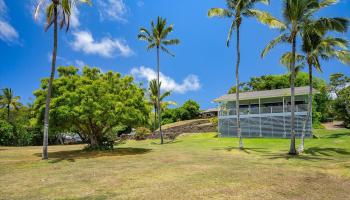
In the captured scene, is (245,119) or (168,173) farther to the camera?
(245,119)

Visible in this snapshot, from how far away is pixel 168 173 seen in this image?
14383 millimetres

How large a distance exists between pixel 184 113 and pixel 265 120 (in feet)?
109

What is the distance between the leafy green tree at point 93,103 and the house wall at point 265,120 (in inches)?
663

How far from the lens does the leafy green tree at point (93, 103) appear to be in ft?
78.6

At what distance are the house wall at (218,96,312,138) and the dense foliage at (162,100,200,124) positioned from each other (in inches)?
1054

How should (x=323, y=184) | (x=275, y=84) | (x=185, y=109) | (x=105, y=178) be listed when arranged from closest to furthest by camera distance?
(x=323, y=184) < (x=105, y=178) < (x=275, y=84) < (x=185, y=109)

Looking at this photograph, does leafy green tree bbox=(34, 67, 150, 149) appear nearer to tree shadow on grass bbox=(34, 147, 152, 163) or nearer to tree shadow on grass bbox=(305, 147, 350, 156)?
tree shadow on grass bbox=(34, 147, 152, 163)

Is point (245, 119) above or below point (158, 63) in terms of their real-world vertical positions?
below

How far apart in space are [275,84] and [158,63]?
33124 millimetres

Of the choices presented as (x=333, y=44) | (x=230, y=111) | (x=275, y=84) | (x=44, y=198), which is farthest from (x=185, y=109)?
(x=44, y=198)

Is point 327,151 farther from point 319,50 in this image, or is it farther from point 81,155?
point 81,155

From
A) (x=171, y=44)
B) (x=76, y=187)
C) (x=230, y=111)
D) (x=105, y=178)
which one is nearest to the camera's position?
(x=76, y=187)

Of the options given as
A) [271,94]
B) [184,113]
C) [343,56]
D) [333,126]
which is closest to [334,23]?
[343,56]

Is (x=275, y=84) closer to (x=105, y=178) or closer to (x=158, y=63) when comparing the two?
(x=158, y=63)
